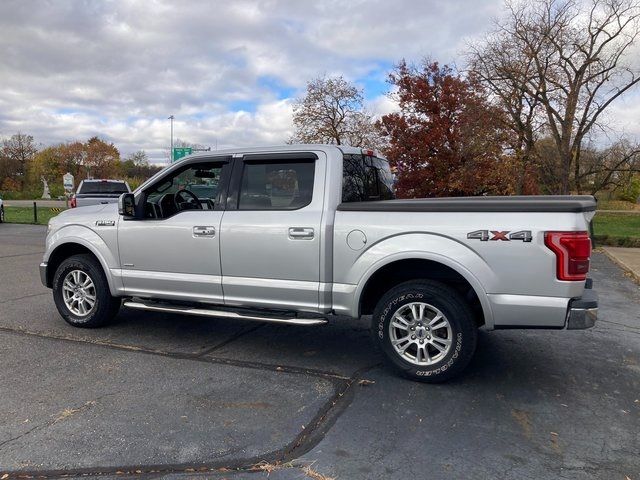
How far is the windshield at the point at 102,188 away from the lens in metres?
15.8

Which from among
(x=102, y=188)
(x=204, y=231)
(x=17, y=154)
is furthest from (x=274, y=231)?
(x=17, y=154)

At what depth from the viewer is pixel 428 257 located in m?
4.12

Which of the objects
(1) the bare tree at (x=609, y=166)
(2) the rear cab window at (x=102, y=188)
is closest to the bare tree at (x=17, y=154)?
(2) the rear cab window at (x=102, y=188)

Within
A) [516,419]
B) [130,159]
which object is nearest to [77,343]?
[516,419]

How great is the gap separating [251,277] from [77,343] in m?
2.06

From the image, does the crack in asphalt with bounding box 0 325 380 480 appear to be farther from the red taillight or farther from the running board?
the red taillight

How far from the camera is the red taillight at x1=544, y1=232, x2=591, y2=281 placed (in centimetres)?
369

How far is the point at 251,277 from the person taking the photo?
4809 mm

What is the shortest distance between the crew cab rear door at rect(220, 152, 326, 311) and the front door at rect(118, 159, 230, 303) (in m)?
0.15

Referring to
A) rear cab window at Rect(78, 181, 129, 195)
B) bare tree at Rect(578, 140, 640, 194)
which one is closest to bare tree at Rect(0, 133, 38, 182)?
rear cab window at Rect(78, 181, 129, 195)

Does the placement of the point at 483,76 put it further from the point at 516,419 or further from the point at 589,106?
the point at 516,419

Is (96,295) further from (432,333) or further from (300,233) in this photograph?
(432,333)

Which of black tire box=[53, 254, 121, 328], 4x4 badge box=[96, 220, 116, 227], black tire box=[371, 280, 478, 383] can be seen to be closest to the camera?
black tire box=[371, 280, 478, 383]

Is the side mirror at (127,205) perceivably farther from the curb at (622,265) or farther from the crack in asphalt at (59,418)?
the curb at (622,265)
